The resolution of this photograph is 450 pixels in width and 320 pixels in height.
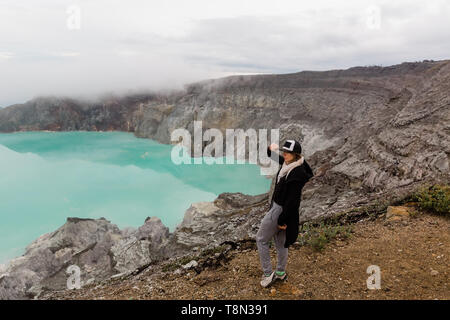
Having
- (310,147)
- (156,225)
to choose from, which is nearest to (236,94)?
(310,147)

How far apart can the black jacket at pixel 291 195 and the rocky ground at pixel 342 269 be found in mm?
1289

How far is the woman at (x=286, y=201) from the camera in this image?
430 centimetres

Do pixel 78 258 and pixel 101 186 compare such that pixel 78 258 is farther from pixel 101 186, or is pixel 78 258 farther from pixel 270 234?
pixel 101 186

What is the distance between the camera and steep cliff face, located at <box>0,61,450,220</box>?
11344 mm

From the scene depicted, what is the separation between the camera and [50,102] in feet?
286

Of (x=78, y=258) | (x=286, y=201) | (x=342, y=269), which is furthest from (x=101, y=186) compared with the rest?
(x=286, y=201)

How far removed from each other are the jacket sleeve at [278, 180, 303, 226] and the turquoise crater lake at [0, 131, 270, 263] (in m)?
Answer: 21.7

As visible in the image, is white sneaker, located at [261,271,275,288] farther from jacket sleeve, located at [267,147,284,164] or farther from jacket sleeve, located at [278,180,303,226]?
jacket sleeve, located at [267,147,284,164]

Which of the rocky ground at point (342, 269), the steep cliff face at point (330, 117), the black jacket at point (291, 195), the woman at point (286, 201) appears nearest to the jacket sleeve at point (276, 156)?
the woman at point (286, 201)

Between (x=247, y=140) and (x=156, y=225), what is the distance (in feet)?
118

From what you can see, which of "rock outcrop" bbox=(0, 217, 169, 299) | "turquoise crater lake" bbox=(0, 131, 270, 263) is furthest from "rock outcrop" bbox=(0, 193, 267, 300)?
"turquoise crater lake" bbox=(0, 131, 270, 263)
